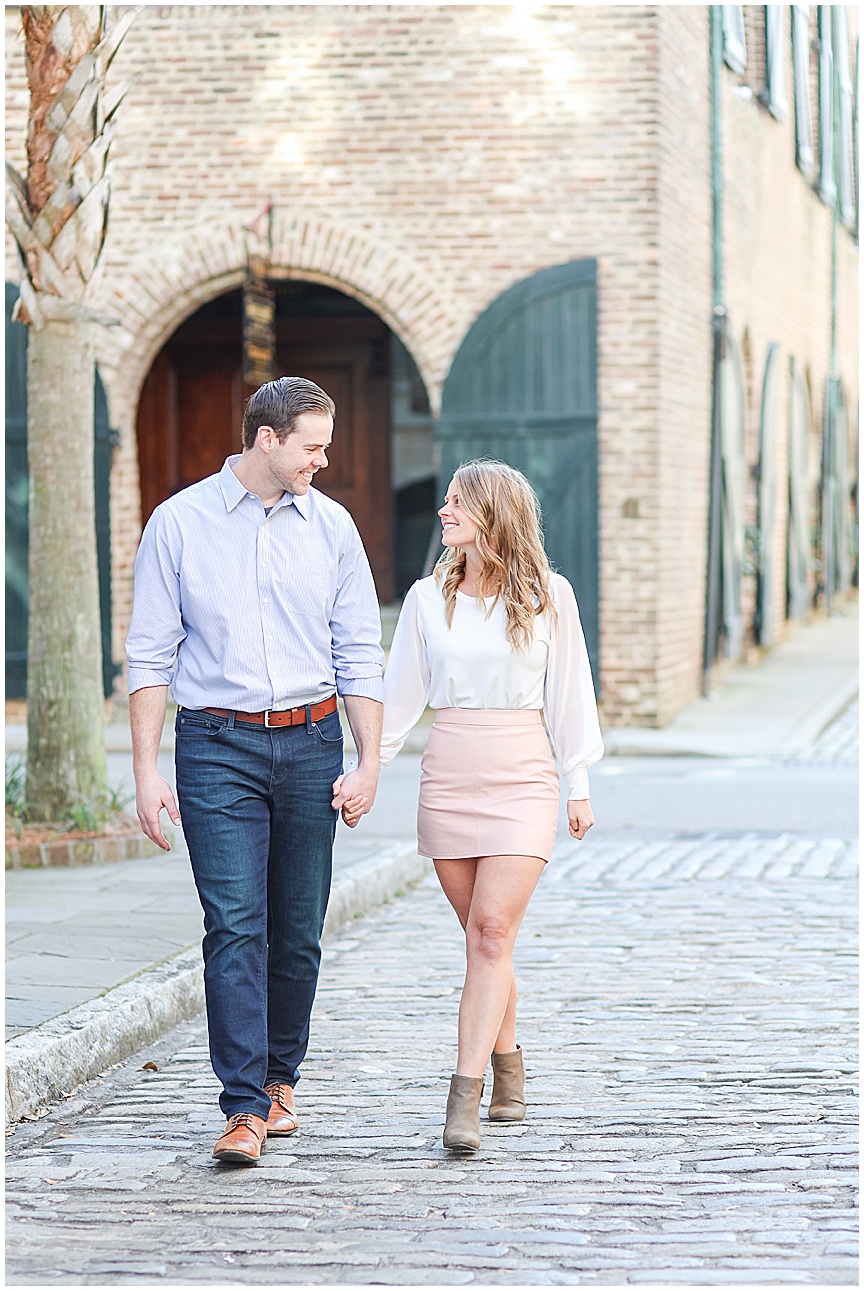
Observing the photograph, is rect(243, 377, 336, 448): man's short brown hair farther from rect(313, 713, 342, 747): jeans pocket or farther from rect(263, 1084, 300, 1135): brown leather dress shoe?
rect(263, 1084, 300, 1135): brown leather dress shoe

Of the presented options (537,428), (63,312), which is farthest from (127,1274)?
(537,428)

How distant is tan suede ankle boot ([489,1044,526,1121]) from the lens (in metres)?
4.67

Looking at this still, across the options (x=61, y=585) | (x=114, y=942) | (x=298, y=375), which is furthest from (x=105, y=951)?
(x=298, y=375)

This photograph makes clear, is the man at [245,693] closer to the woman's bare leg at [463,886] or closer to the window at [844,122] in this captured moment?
the woman's bare leg at [463,886]

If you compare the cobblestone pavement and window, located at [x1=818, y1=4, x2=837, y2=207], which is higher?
window, located at [x1=818, y1=4, x2=837, y2=207]

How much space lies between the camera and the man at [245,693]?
14.3 ft

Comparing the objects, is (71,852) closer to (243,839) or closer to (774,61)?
(243,839)

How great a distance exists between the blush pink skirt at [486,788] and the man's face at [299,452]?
0.70 meters

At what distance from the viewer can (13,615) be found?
14.2 m

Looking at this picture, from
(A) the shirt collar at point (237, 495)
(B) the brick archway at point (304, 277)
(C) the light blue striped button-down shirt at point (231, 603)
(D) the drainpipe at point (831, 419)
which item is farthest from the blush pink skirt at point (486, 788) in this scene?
(D) the drainpipe at point (831, 419)

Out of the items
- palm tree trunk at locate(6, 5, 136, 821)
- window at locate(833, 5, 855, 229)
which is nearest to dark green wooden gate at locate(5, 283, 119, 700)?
palm tree trunk at locate(6, 5, 136, 821)

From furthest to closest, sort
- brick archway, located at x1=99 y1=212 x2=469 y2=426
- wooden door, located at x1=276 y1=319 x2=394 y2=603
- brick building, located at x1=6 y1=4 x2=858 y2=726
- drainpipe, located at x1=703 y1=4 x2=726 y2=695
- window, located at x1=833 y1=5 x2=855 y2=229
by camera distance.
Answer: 1. window, located at x1=833 y1=5 x2=855 y2=229
2. wooden door, located at x1=276 y1=319 x2=394 y2=603
3. drainpipe, located at x1=703 y1=4 x2=726 y2=695
4. brick archway, located at x1=99 y1=212 x2=469 y2=426
5. brick building, located at x1=6 y1=4 x2=858 y2=726

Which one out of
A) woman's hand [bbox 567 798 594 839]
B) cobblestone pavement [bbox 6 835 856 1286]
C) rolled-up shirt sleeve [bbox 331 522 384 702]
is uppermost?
rolled-up shirt sleeve [bbox 331 522 384 702]

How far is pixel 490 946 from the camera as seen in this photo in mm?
4473
